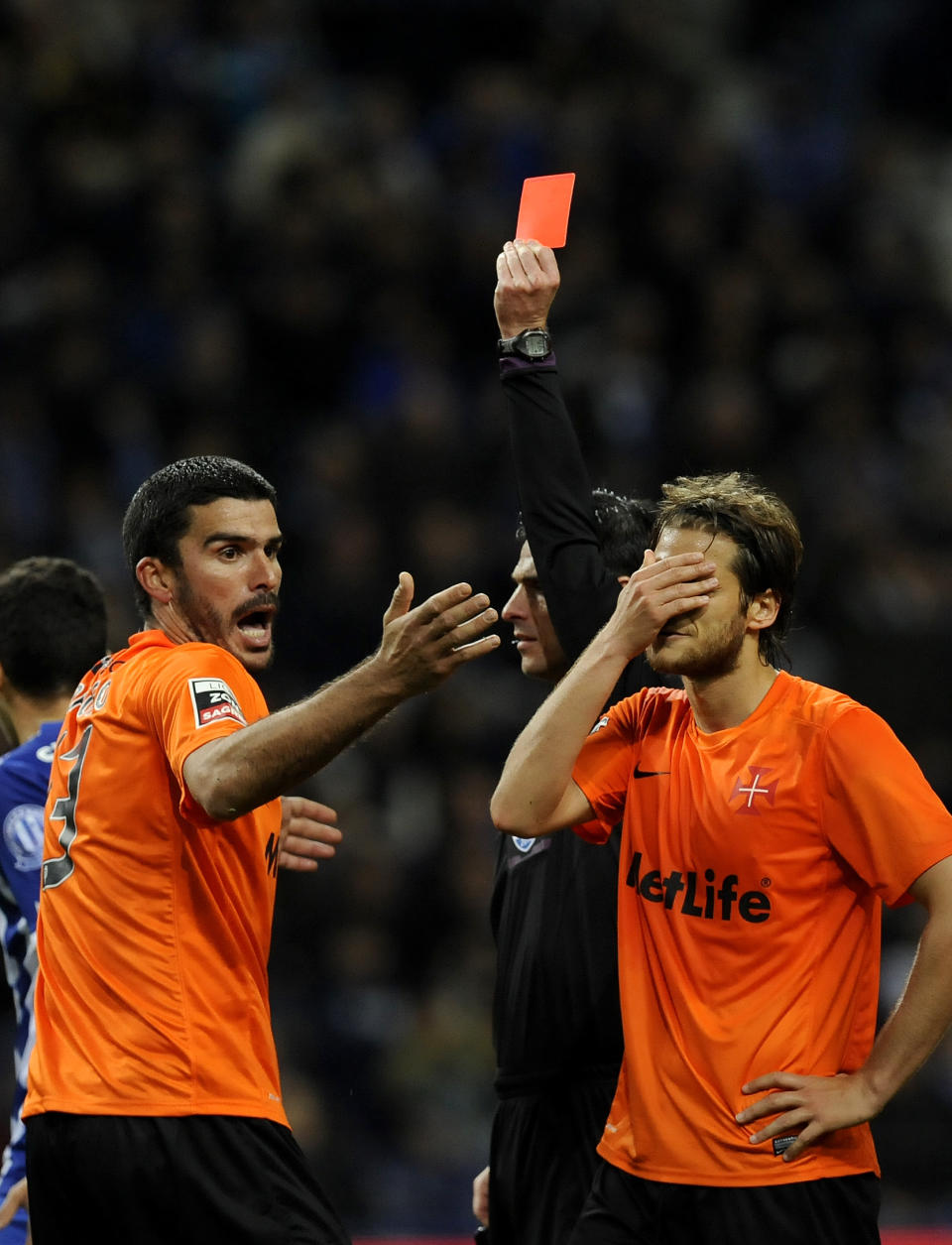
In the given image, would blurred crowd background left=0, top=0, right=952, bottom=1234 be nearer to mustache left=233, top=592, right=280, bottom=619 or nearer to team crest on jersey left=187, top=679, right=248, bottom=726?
mustache left=233, top=592, right=280, bottom=619

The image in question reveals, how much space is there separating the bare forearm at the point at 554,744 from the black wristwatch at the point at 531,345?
943 millimetres

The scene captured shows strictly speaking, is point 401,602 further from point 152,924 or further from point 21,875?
point 21,875

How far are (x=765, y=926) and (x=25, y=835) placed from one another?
6.69 feet

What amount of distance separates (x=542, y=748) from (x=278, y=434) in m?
6.91

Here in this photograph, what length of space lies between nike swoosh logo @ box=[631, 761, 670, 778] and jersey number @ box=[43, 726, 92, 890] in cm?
117

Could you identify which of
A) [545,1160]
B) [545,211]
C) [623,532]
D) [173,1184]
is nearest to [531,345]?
[545,211]

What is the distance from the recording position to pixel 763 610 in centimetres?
363

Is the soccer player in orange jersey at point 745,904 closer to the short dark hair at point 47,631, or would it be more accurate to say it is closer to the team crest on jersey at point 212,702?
the team crest on jersey at point 212,702

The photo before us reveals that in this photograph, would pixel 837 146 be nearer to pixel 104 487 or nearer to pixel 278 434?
pixel 278 434

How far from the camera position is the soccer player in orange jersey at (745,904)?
3.32 meters

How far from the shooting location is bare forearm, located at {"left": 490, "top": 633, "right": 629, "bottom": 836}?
3.49 m

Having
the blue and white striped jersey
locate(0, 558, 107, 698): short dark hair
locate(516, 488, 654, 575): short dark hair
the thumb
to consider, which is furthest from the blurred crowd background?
the thumb

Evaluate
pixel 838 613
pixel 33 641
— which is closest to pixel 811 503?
pixel 838 613

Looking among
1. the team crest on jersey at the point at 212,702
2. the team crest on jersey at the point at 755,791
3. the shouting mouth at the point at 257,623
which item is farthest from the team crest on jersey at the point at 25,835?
the team crest on jersey at the point at 755,791
